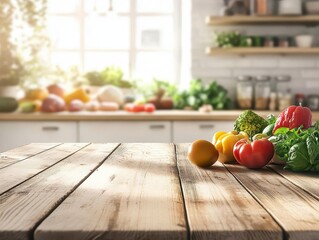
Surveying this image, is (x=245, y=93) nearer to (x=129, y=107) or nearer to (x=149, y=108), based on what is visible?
(x=149, y=108)

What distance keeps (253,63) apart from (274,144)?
2971 mm

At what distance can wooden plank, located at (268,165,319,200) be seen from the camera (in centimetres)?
129

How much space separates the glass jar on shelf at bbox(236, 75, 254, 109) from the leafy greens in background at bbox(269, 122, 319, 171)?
9.02 feet

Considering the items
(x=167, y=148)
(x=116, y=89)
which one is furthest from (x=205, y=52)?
(x=167, y=148)

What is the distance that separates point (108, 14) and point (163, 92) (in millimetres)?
778

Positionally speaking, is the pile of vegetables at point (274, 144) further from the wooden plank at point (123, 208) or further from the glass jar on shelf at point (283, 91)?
the glass jar on shelf at point (283, 91)

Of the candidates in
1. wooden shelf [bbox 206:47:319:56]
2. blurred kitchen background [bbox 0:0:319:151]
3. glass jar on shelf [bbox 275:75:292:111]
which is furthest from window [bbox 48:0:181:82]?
glass jar on shelf [bbox 275:75:292:111]

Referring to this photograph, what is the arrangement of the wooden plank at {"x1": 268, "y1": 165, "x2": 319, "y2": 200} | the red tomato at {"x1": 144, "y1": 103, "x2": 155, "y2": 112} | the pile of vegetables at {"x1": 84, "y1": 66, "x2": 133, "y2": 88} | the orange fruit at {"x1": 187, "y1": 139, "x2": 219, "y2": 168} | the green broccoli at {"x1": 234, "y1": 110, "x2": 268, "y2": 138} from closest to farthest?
1. the wooden plank at {"x1": 268, "y1": 165, "x2": 319, "y2": 200}
2. the orange fruit at {"x1": 187, "y1": 139, "x2": 219, "y2": 168}
3. the green broccoli at {"x1": 234, "y1": 110, "x2": 268, "y2": 138}
4. the red tomato at {"x1": 144, "y1": 103, "x2": 155, "y2": 112}
5. the pile of vegetables at {"x1": 84, "y1": 66, "x2": 133, "y2": 88}

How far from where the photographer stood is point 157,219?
0.96m

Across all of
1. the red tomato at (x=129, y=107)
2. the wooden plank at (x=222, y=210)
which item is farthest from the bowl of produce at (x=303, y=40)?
the wooden plank at (x=222, y=210)

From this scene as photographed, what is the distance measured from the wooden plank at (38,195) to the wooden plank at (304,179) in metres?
0.56

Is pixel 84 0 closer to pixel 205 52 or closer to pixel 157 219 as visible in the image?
pixel 205 52

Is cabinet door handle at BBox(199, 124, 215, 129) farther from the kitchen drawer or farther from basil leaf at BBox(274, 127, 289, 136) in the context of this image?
basil leaf at BBox(274, 127, 289, 136)

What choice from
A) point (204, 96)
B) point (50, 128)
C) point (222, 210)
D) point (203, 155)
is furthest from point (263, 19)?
point (222, 210)
